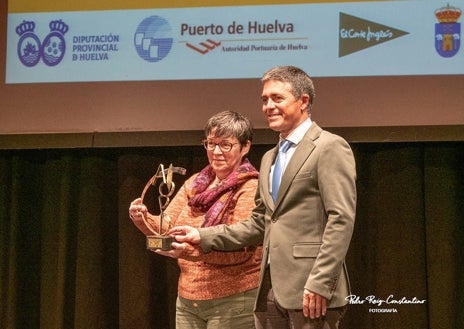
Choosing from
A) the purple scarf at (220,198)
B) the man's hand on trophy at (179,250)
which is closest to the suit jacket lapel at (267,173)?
the purple scarf at (220,198)

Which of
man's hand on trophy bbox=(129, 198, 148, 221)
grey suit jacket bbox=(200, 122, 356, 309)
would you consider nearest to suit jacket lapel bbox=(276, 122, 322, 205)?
grey suit jacket bbox=(200, 122, 356, 309)

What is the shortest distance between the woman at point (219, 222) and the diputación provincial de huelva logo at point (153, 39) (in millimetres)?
1123

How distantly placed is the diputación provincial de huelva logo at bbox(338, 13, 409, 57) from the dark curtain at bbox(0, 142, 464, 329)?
50 cm

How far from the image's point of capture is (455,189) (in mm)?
3408

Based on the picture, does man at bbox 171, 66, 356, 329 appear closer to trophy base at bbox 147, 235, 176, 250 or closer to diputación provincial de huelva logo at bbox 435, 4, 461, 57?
trophy base at bbox 147, 235, 176, 250

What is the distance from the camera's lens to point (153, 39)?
3.48 m

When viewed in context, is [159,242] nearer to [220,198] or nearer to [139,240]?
[220,198]

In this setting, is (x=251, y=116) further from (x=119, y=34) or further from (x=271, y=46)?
(x=119, y=34)

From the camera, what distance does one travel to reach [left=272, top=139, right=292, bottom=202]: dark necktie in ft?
7.00

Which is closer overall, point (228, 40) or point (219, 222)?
point (219, 222)

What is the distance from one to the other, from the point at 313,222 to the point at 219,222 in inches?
17.1

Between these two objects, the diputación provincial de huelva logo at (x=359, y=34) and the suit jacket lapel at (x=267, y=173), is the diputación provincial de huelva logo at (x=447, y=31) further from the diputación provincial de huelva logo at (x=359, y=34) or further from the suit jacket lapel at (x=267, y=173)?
the suit jacket lapel at (x=267, y=173)

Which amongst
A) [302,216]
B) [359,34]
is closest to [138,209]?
[302,216]

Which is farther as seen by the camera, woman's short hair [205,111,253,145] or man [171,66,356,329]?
woman's short hair [205,111,253,145]
